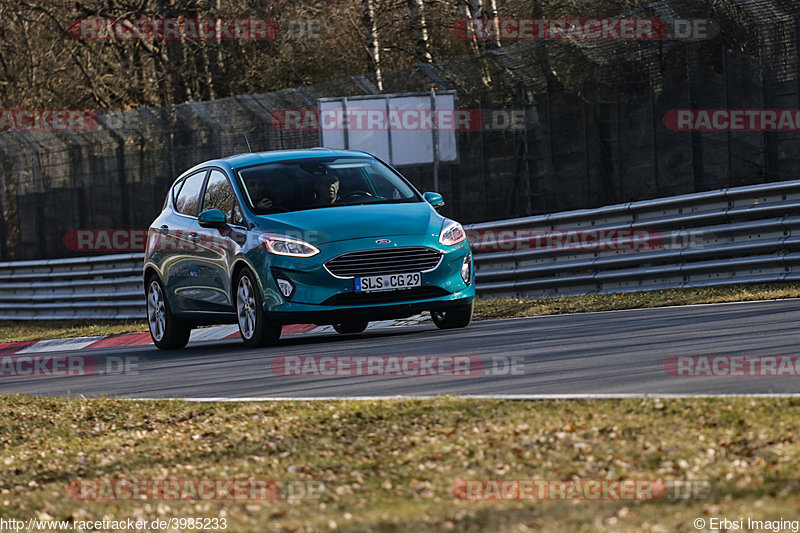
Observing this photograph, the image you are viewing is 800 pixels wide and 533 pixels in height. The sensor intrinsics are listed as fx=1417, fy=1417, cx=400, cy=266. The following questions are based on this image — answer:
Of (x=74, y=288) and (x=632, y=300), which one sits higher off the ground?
(x=632, y=300)

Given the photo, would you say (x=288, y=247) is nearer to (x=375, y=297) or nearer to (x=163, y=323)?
(x=375, y=297)

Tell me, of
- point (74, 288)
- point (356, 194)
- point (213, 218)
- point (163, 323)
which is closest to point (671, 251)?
point (356, 194)

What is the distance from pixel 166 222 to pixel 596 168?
6085mm

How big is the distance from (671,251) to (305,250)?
17.2ft

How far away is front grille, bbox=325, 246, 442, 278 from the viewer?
12.2 metres

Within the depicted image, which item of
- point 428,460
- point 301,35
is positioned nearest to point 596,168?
point 428,460

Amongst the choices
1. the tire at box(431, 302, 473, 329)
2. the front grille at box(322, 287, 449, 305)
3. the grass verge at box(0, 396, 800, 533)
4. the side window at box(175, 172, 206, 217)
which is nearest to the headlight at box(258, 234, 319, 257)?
the front grille at box(322, 287, 449, 305)

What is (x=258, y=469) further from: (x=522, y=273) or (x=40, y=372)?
(x=522, y=273)

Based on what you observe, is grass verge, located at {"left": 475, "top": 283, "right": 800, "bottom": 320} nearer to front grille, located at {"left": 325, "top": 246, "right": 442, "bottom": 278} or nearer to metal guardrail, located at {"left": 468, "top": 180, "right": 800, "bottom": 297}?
metal guardrail, located at {"left": 468, "top": 180, "right": 800, "bottom": 297}

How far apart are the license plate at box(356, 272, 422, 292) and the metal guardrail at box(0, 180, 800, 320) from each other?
4471 mm

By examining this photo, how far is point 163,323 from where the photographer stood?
48.6 feet

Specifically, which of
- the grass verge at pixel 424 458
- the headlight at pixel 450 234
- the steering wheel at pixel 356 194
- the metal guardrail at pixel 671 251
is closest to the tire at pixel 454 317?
the headlight at pixel 450 234

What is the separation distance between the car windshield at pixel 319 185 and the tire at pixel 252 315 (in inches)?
29.3

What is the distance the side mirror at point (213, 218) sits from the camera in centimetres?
1311
